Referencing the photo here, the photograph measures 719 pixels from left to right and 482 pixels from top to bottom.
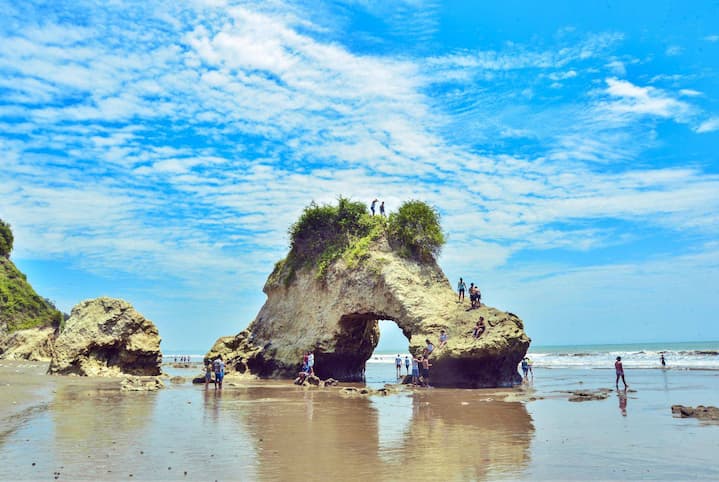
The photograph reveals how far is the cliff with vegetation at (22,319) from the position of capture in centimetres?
3956

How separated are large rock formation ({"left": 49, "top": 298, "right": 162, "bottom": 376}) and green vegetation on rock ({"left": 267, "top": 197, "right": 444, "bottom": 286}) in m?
7.34

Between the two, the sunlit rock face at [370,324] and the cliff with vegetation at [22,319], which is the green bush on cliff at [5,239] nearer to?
the cliff with vegetation at [22,319]

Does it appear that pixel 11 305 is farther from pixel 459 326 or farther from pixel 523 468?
pixel 523 468

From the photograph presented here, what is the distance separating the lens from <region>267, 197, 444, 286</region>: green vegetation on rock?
2833cm

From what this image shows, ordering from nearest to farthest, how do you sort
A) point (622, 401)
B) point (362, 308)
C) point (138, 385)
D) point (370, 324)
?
point (622, 401) < point (138, 385) < point (362, 308) < point (370, 324)

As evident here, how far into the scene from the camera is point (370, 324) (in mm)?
31844

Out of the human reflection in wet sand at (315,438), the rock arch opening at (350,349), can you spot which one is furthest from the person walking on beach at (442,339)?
the human reflection in wet sand at (315,438)

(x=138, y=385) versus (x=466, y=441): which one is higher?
(x=138, y=385)

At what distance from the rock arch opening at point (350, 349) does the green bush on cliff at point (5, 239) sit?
36153mm

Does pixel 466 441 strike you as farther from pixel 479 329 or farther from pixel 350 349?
pixel 350 349

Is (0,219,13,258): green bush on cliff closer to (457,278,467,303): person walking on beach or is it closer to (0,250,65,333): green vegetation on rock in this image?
(0,250,65,333): green vegetation on rock

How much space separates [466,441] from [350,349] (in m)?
19.5

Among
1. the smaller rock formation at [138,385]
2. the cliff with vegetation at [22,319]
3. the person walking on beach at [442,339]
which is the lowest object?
the smaller rock formation at [138,385]

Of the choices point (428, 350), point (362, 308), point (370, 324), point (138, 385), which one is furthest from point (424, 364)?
point (138, 385)
